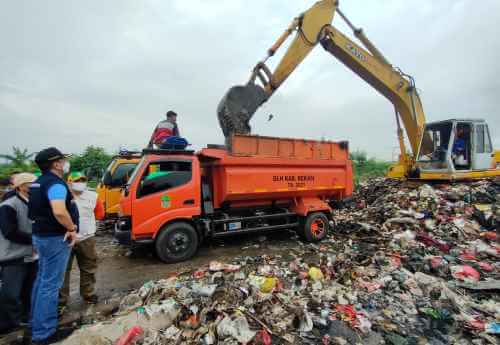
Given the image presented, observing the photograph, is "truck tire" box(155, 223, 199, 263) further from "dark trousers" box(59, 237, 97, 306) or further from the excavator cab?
the excavator cab

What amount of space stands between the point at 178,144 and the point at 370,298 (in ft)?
12.5

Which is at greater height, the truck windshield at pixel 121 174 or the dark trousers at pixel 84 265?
the truck windshield at pixel 121 174

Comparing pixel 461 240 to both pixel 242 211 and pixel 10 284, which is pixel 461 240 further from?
pixel 10 284

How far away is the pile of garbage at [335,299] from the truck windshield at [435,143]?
3.18 metres

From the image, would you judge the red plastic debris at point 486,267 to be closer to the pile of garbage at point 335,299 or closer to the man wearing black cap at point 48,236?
the pile of garbage at point 335,299

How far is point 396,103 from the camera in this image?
7.44 m

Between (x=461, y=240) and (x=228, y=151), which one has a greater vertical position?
(x=228, y=151)

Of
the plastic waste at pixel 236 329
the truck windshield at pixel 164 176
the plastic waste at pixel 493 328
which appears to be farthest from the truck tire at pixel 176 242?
the plastic waste at pixel 493 328

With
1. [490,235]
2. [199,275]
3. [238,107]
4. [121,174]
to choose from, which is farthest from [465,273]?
[121,174]

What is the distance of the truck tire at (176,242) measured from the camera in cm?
391

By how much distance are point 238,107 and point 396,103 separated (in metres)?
5.75

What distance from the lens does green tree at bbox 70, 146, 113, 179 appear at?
1391 cm

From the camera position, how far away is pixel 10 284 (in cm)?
235

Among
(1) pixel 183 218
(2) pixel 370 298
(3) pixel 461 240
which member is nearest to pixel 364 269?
(2) pixel 370 298
